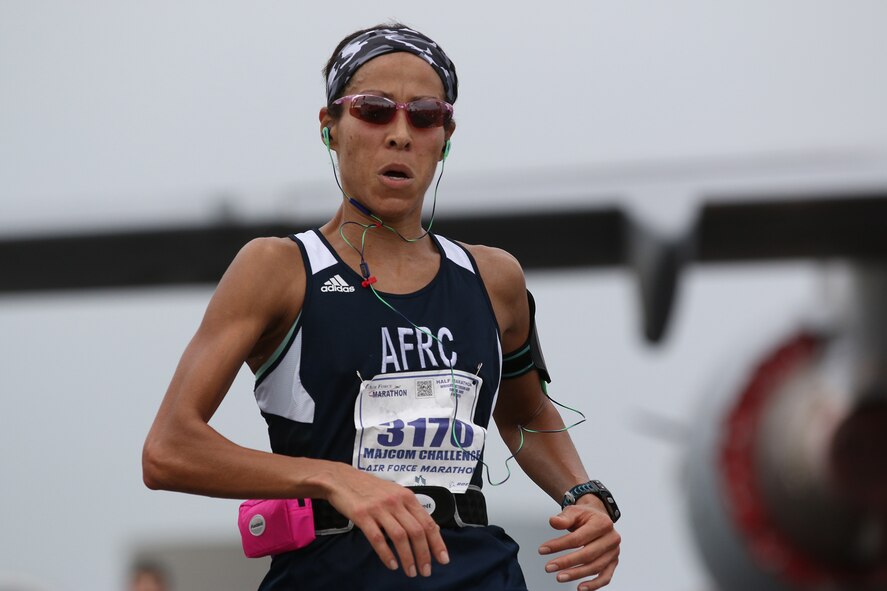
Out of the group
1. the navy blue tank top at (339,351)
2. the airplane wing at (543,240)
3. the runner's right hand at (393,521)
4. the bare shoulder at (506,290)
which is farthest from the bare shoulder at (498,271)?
the airplane wing at (543,240)

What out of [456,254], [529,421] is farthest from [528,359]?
[456,254]

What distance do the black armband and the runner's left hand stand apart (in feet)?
1.17

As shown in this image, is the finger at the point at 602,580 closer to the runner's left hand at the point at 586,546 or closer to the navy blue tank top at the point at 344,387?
the runner's left hand at the point at 586,546

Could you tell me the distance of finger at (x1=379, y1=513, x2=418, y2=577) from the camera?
1.94 metres

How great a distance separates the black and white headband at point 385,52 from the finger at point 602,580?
874mm

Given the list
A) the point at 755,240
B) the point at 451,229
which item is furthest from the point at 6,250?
the point at 755,240

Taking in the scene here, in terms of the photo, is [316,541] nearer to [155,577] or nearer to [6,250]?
[155,577]

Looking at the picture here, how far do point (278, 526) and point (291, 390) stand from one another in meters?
0.22

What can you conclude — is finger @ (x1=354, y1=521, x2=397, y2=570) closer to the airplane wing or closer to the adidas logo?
the adidas logo

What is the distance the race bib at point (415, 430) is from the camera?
2230 mm

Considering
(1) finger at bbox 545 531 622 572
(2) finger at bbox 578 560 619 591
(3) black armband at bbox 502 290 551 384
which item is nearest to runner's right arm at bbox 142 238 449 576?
(1) finger at bbox 545 531 622 572

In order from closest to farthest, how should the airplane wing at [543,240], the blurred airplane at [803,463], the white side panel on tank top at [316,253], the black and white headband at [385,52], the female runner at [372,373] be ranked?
the female runner at [372,373]
the white side panel on tank top at [316,253]
the black and white headband at [385,52]
the blurred airplane at [803,463]
the airplane wing at [543,240]

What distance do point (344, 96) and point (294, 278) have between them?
0.36 m

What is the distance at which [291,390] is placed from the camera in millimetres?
2248
